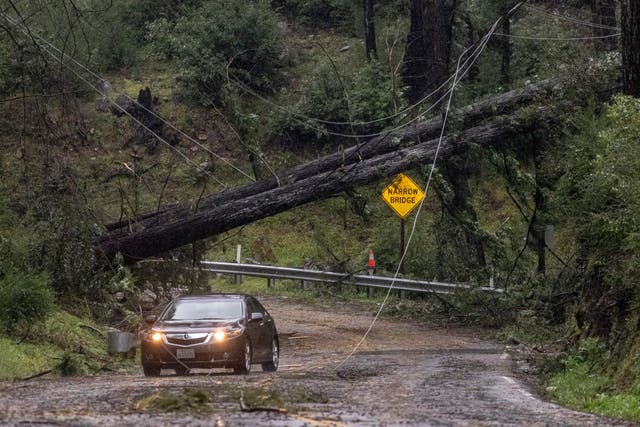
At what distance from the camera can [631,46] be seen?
21125 mm

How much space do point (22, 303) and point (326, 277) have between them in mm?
12381

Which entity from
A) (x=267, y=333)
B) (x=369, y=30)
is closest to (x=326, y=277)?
(x=267, y=333)

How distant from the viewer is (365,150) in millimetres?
24734

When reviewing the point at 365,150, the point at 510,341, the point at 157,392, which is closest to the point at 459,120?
the point at 365,150

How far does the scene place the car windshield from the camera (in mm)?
17969

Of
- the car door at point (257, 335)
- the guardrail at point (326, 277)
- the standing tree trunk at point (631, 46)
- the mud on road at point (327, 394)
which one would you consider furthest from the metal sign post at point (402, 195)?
the car door at point (257, 335)

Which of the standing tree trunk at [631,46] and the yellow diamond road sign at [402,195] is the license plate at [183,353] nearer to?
the standing tree trunk at [631,46]

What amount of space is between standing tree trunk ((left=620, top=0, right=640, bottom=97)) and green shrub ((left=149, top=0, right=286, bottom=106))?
1893 centimetres

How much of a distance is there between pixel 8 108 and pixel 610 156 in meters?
15.9

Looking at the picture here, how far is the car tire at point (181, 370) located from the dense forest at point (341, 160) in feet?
7.21

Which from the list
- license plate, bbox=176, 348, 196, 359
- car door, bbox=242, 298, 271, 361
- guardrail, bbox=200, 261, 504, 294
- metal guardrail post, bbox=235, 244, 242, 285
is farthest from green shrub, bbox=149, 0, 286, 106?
license plate, bbox=176, 348, 196, 359

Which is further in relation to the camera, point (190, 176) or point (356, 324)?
point (190, 176)

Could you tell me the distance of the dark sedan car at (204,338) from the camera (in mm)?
17188

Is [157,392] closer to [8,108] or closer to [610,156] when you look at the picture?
[610,156]
